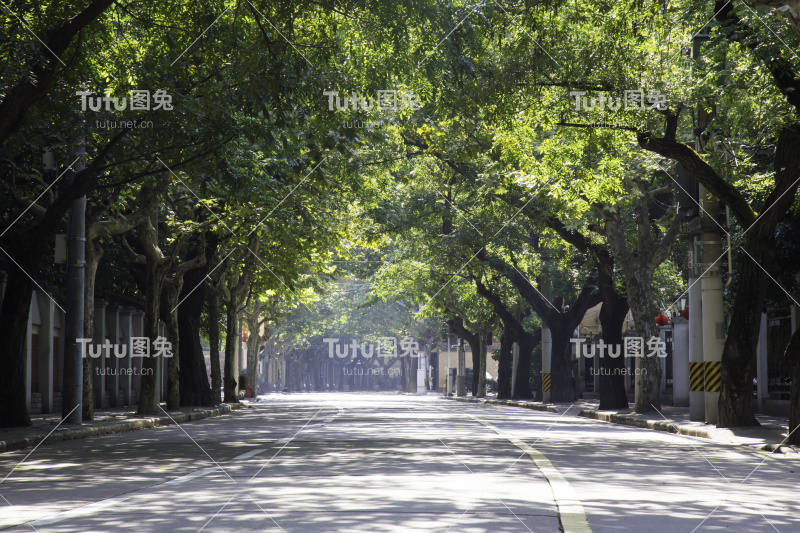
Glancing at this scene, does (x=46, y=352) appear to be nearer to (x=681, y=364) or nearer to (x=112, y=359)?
(x=112, y=359)

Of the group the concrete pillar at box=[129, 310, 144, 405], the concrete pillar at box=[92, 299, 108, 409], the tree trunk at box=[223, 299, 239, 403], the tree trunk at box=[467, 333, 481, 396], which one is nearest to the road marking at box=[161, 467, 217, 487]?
the concrete pillar at box=[92, 299, 108, 409]

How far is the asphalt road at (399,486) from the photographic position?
7.09 metres

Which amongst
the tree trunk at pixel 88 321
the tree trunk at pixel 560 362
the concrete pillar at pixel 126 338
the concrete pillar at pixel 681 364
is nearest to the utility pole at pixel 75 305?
the tree trunk at pixel 88 321

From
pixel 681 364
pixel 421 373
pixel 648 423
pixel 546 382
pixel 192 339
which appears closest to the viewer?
pixel 648 423

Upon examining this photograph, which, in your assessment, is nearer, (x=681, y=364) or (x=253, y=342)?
(x=681, y=364)

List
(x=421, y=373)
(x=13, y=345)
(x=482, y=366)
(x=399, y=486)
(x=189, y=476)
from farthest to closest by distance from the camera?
1. (x=421, y=373)
2. (x=482, y=366)
3. (x=13, y=345)
4. (x=189, y=476)
5. (x=399, y=486)

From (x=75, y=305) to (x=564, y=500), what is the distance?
568 inches

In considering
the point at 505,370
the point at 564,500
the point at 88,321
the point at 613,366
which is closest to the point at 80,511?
the point at 564,500

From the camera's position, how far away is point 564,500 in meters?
8.12

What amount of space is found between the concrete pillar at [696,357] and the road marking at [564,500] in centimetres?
964

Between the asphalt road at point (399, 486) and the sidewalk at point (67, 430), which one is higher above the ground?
the asphalt road at point (399, 486)

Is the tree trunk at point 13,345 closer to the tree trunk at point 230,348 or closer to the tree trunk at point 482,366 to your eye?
the tree trunk at point 230,348

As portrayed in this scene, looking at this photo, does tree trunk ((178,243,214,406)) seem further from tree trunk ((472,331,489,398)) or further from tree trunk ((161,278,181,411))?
tree trunk ((472,331,489,398))

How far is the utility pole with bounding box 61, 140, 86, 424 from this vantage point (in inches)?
781
